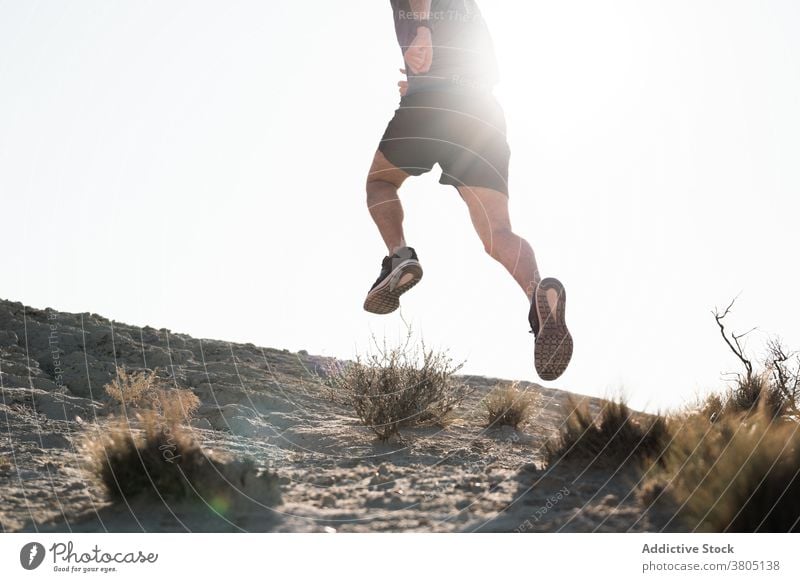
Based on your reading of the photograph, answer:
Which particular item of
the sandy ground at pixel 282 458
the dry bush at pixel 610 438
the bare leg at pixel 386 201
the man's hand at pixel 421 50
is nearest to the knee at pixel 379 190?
the bare leg at pixel 386 201

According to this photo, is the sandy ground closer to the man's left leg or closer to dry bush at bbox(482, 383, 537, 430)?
dry bush at bbox(482, 383, 537, 430)

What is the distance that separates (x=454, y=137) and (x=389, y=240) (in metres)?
0.76

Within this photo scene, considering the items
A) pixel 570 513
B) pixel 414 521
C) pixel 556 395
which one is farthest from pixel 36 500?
pixel 556 395

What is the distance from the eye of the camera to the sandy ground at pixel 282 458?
3582mm

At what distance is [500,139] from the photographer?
4.45m

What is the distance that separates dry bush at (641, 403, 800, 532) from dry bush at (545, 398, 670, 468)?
2.46 ft

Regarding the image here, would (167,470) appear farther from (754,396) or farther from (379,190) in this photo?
(754,396)

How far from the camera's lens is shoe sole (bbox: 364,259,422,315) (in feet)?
14.9

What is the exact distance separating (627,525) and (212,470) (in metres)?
1.97

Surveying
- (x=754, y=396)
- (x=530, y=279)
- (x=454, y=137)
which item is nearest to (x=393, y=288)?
(x=530, y=279)

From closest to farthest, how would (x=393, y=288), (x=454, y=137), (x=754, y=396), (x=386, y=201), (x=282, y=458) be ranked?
(x=454, y=137)
(x=393, y=288)
(x=386, y=201)
(x=282, y=458)
(x=754, y=396)

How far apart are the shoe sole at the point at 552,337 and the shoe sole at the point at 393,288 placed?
733 mm

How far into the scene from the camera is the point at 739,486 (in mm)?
3432

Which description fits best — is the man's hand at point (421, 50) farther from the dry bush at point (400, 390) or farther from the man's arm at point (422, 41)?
the dry bush at point (400, 390)
